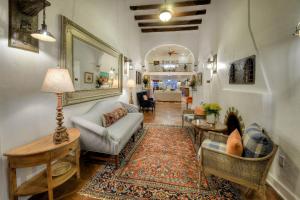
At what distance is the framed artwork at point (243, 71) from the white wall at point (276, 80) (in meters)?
0.11

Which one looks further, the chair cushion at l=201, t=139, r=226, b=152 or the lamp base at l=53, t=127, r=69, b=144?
the chair cushion at l=201, t=139, r=226, b=152

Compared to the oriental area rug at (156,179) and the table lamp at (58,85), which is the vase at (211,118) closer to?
the oriental area rug at (156,179)

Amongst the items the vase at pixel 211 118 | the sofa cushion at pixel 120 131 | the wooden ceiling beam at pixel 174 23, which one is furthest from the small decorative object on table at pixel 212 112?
the wooden ceiling beam at pixel 174 23

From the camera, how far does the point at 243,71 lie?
2.92 metres

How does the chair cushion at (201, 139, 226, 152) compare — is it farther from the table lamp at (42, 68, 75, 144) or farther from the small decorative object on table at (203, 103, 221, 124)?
the table lamp at (42, 68, 75, 144)

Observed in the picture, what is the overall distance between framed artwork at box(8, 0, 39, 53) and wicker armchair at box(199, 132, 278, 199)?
8.12 ft

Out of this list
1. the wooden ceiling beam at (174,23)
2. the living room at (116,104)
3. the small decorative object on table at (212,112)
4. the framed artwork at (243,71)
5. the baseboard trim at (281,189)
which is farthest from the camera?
the wooden ceiling beam at (174,23)

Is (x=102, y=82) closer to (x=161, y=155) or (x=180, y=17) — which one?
(x=161, y=155)

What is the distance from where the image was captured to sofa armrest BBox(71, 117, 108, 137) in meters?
2.24

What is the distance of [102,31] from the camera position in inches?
143

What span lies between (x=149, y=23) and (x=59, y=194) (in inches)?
279

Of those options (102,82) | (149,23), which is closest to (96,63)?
(102,82)

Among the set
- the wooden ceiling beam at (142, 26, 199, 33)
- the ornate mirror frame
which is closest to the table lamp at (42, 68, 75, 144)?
the ornate mirror frame

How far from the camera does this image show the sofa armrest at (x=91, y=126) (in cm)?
224
